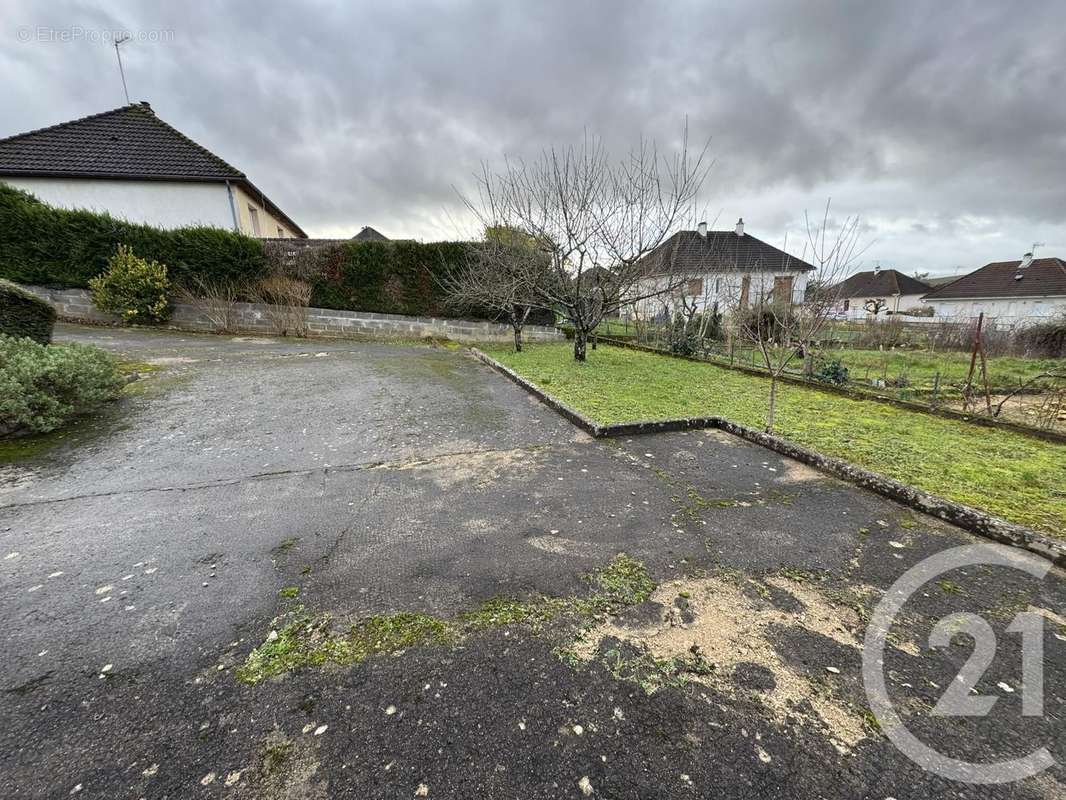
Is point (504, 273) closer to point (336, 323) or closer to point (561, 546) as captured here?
point (336, 323)

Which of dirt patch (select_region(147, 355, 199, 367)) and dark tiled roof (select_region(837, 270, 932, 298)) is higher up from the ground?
dark tiled roof (select_region(837, 270, 932, 298))

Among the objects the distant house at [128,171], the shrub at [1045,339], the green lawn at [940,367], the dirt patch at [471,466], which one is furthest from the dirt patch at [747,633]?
the distant house at [128,171]

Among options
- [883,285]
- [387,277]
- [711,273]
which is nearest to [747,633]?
[711,273]

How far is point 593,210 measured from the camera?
8.23 m

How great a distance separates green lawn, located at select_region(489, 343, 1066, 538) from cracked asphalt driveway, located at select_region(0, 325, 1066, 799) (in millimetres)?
697

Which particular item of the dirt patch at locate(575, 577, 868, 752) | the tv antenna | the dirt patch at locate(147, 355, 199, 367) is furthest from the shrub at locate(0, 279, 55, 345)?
the tv antenna

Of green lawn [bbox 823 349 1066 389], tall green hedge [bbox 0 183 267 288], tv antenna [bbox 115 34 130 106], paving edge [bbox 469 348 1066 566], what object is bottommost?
paving edge [bbox 469 348 1066 566]

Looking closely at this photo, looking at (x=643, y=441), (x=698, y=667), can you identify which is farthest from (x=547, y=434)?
(x=698, y=667)

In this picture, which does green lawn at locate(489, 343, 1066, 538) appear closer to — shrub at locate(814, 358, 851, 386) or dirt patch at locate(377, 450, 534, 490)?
shrub at locate(814, 358, 851, 386)

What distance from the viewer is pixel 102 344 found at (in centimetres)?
841

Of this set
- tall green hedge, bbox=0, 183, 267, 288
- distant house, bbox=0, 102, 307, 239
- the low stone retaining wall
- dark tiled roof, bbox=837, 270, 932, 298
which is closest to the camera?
tall green hedge, bbox=0, 183, 267, 288

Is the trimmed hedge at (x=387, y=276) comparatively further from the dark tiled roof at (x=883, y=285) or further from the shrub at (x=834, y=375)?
the dark tiled roof at (x=883, y=285)

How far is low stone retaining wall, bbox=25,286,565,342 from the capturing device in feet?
36.3

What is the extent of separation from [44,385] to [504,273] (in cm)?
825
